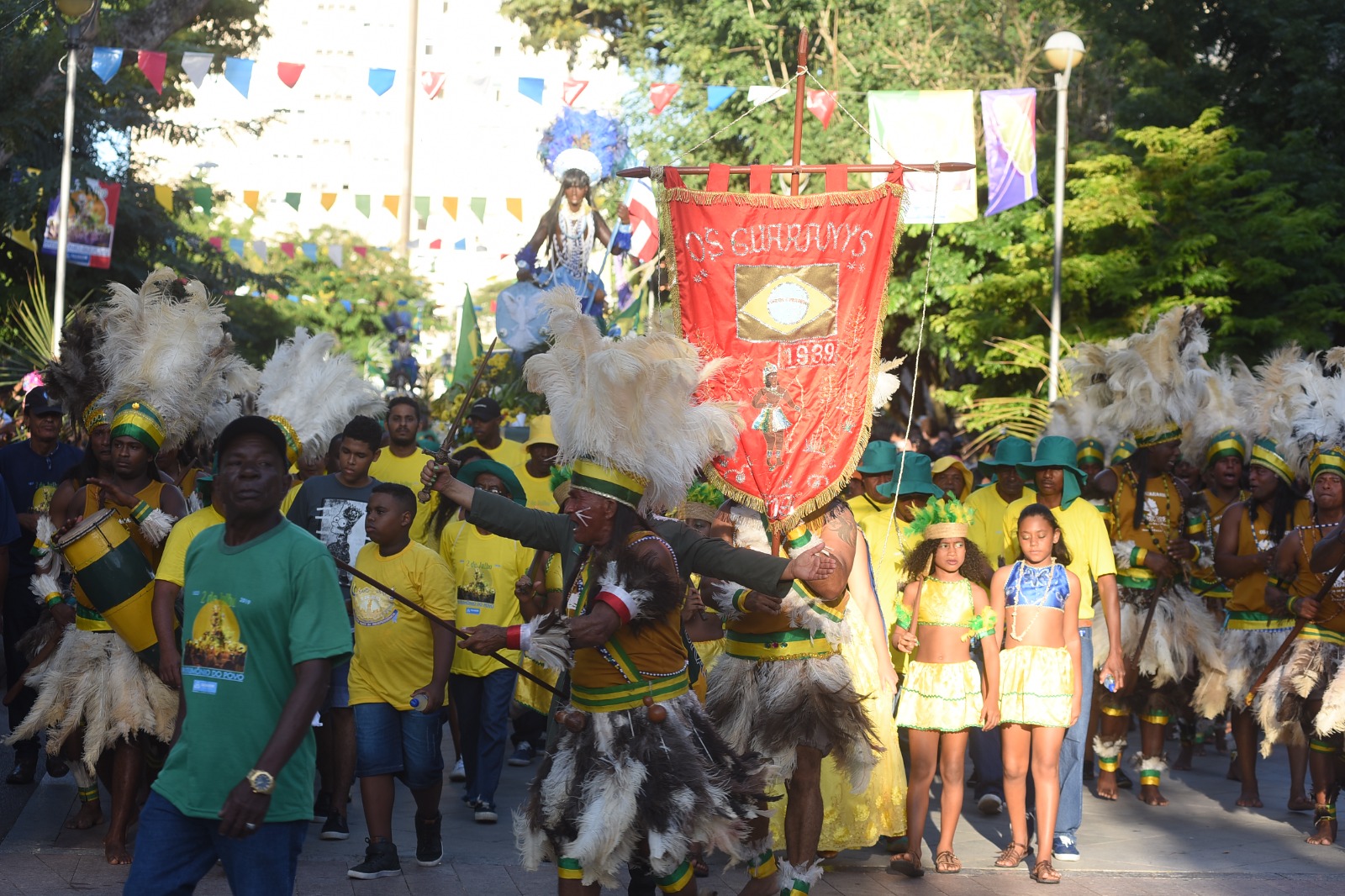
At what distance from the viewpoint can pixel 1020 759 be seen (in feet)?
24.7

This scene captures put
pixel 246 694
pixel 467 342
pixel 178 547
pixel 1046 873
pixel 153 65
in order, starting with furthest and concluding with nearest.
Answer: pixel 467 342, pixel 153 65, pixel 1046 873, pixel 178 547, pixel 246 694

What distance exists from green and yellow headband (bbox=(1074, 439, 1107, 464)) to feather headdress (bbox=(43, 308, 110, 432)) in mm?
6113

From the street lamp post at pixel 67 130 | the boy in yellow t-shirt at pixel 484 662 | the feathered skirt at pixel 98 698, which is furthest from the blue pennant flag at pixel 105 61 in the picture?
the feathered skirt at pixel 98 698

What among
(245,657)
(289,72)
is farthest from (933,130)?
(245,657)

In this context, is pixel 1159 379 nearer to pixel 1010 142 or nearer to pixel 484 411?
pixel 484 411

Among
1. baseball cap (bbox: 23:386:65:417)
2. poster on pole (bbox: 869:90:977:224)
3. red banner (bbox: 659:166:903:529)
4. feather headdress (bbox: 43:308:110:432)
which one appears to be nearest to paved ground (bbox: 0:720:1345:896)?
feather headdress (bbox: 43:308:110:432)

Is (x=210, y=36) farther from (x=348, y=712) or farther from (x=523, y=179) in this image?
(x=523, y=179)

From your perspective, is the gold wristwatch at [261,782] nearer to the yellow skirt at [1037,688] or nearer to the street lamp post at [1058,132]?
the yellow skirt at [1037,688]

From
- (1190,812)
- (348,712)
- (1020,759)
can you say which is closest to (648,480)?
(348,712)

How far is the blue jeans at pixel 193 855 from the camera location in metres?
4.05

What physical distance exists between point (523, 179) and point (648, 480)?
2988 inches

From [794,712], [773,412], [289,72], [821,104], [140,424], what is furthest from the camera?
[821,104]

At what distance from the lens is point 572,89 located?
20672 millimetres

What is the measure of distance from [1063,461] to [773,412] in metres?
1.99
